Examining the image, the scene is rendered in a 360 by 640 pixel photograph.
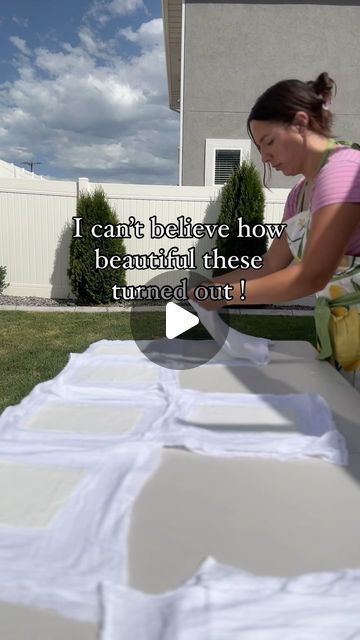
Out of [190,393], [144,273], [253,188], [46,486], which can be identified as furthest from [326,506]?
[144,273]

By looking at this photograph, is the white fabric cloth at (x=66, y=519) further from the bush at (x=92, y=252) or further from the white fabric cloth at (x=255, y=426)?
the bush at (x=92, y=252)

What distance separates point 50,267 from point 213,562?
7.13 metres

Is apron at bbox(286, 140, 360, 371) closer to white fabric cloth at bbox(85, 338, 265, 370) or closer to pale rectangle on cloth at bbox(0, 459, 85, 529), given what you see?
white fabric cloth at bbox(85, 338, 265, 370)

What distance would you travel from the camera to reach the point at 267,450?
4.17 feet

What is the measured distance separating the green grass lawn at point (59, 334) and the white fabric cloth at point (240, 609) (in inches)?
83.7

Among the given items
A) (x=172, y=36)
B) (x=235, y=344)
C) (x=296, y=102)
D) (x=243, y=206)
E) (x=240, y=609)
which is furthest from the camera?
(x=172, y=36)

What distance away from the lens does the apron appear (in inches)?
64.3

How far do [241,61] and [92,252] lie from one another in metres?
4.05

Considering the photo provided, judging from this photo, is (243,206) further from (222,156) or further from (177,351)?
(177,351)

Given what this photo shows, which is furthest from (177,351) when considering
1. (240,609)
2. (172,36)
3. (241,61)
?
(172,36)

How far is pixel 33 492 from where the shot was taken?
108 centimetres

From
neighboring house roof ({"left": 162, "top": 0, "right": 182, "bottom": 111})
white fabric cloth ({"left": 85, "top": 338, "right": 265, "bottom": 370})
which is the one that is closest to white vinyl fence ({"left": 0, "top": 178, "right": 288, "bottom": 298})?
neighboring house roof ({"left": 162, "top": 0, "right": 182, "bottom": 111})

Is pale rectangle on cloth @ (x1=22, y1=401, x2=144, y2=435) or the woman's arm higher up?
the woman's arm

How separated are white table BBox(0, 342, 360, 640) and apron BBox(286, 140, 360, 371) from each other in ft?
1.49
